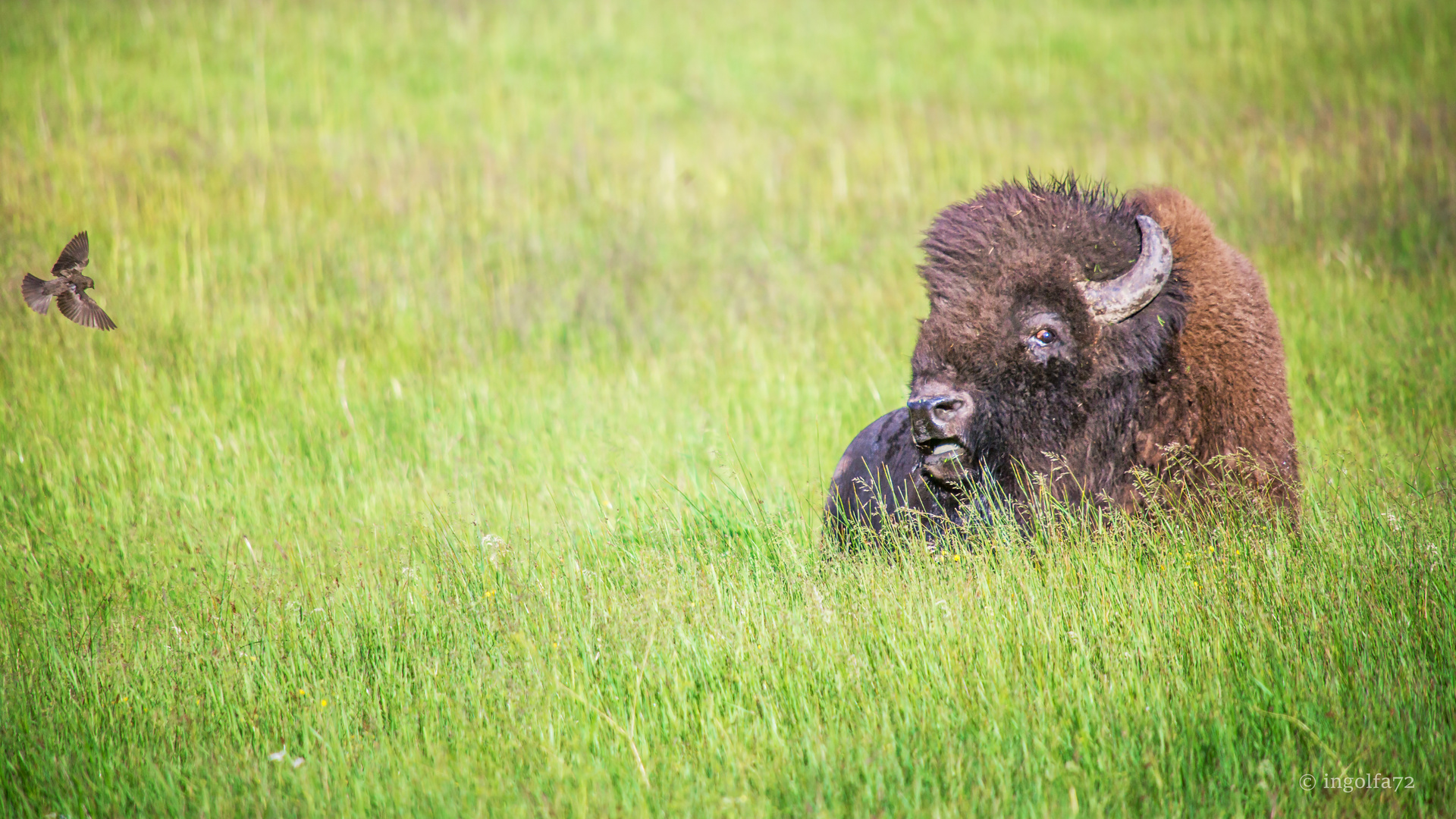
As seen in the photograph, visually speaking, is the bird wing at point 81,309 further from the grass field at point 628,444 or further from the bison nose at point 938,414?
the bison nose at point 938,414

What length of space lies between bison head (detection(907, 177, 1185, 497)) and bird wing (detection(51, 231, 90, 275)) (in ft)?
14.5

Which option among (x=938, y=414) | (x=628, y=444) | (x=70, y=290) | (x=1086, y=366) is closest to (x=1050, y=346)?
(x=1086, y=366)

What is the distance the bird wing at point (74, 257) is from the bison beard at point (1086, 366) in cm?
443

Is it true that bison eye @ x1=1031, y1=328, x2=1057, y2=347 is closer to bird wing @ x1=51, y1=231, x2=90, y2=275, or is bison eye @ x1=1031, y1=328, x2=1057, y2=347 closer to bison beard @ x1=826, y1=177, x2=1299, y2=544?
bison beard @ x1=826, y1=177, x2=1299, y2=544

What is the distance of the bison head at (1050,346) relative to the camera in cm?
434

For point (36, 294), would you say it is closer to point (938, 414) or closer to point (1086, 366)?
point (938, 414)

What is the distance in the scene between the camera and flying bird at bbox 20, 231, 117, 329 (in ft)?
17.6

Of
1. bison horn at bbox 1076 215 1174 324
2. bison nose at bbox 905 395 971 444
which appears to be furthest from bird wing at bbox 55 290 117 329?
bison horn at bbox 1076 215 1174 324

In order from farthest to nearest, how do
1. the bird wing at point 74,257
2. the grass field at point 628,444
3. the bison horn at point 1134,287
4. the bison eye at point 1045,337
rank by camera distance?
the bird wing at point 74,257 → the bison eye at point 1045,337 → the bison horn at point 1134,287 → the grass field at point 628,444

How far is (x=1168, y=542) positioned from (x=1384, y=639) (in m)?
0.86

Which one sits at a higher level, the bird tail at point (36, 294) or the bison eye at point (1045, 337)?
the bird tail at point (36, 294)

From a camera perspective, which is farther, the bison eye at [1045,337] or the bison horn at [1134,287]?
the bison eye at [1045,337]

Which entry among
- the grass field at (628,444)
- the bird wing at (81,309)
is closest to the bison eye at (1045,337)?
the grass field at (628,444)

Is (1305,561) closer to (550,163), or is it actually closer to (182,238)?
(182,238)
